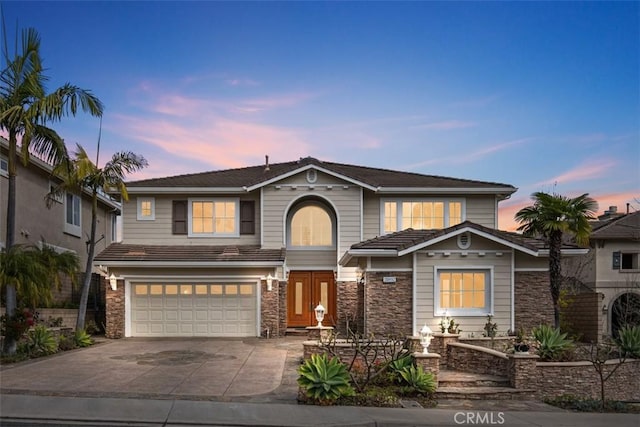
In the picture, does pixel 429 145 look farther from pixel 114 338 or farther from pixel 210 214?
pixel 114 338

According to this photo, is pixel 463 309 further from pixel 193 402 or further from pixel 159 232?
pixel 159 232

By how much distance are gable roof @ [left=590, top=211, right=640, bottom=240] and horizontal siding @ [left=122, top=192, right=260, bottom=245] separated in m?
16.1

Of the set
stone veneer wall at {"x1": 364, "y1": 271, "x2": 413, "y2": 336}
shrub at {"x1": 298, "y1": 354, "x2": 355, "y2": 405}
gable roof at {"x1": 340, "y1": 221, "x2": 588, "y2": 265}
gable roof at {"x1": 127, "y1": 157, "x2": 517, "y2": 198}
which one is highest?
gable roof at {"x1": 127, "y1": 157, "x2": 517, "y2": 198}

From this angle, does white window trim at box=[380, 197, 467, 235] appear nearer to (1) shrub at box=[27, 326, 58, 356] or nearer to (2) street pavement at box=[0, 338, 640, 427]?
(2) street pavement at box=[0, 338, 640, 427]

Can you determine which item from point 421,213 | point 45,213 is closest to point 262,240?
point 421,213

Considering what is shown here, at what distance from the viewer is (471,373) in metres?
14.0

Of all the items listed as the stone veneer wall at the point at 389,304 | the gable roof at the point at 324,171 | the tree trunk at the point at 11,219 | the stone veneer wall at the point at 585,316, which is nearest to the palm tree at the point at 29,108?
the tree trunk at the point at 11,219

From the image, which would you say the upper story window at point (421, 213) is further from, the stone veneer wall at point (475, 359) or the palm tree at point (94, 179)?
the palm tree at point (94, 179)

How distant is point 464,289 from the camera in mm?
17062

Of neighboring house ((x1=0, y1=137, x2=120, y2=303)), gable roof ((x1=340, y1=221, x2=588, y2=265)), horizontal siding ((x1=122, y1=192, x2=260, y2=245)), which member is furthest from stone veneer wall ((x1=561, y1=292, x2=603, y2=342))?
neighboring house ((x1=0, y1=137, x2=120, y2=303))

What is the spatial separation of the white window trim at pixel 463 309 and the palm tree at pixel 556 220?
166cm

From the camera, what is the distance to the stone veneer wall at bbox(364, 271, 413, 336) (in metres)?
16.9

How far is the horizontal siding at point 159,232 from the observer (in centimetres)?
2172

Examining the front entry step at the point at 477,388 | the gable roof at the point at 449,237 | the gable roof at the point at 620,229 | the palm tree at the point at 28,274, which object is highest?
the gable roof at the point at 620,229
